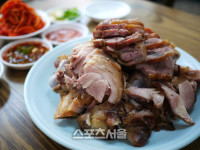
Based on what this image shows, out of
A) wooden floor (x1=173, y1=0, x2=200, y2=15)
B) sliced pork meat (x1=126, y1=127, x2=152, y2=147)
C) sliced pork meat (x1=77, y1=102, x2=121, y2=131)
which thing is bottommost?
wooden floor (x1=173, y1=0, x2=200, y2=15)

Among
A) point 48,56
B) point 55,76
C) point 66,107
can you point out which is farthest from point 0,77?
point 66,107

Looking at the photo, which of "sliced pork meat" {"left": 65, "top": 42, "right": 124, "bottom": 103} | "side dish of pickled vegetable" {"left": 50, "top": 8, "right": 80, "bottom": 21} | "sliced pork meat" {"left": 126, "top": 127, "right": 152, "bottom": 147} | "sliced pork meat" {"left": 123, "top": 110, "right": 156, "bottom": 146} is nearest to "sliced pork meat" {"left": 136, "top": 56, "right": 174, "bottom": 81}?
"sliced pork meat" {"left": 65, "top": 42, "right": 124, "bottom": 103}

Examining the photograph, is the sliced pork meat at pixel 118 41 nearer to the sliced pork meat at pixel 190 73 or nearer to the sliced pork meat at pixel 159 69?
the sliced pork meat at pixel 159 69

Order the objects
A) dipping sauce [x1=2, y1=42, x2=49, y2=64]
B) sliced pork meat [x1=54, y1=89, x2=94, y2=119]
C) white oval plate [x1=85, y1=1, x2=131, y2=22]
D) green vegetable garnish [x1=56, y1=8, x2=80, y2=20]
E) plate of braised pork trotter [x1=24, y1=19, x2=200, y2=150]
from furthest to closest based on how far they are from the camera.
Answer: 1. green vegetable garnish [x1=56, y1=8, x2=80, y2=20]
2. white oval plate [x1=85, y1=1, x2=131, y2=22]
3. dipping sauce [x1=2, y1=42, x2=49, y2=64]
4. sliced pork meat [x1=54, y1=89, x2=94, y2=119]
5. plate of braised pork trotter [x1=24, y1=19, x2=200, y2=150]

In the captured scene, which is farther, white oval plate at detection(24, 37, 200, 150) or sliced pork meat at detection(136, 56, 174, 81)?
sliced pork meat at detection(136, 56, 174, 81)

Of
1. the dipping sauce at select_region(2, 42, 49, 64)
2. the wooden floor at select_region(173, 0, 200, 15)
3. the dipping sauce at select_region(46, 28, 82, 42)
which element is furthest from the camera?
the wooden floor at select_region(173, 0, 200, 15)

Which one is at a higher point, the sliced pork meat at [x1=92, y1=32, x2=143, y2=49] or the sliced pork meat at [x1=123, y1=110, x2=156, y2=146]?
the sliced pork meat at [x1=92, y1=32, x2=143, y2=49]

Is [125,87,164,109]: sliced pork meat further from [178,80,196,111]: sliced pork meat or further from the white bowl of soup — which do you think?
the white bowl of soup

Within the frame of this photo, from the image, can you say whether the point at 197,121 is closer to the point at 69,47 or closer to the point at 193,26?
the point at 69,47
